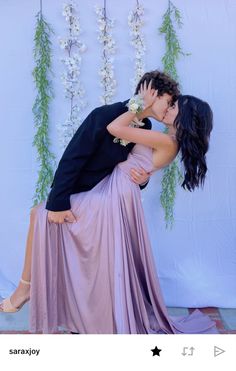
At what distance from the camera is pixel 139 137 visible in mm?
1744

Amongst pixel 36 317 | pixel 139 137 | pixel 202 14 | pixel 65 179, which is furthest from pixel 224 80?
pixel 36 317

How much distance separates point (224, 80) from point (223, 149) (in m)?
0.39

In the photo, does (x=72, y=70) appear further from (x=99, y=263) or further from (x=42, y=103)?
→ (x=99, y=263)

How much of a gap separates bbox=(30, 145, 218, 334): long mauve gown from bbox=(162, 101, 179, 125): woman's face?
0.15 meters

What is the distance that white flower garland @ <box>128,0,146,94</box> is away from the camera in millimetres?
2336

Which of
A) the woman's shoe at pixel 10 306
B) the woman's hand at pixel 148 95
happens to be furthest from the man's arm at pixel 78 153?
the woman's shoe at pixel 10 306

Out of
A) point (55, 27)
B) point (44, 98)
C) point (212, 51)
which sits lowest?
point (44, 98)

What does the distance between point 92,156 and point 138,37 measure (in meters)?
0.90

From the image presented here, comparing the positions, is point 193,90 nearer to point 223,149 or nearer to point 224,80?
point 224,80

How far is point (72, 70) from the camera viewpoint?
237 cm

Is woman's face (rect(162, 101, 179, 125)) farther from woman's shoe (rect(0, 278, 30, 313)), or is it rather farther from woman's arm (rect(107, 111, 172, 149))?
woman's shoe (rect(0, 278, 30, 313))

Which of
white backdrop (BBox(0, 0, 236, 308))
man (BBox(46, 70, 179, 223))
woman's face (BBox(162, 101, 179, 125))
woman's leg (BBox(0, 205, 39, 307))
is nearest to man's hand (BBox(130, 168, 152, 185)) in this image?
man (BBox(46, 70, 179, 223))

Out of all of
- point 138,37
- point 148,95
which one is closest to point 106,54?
point 138,37
